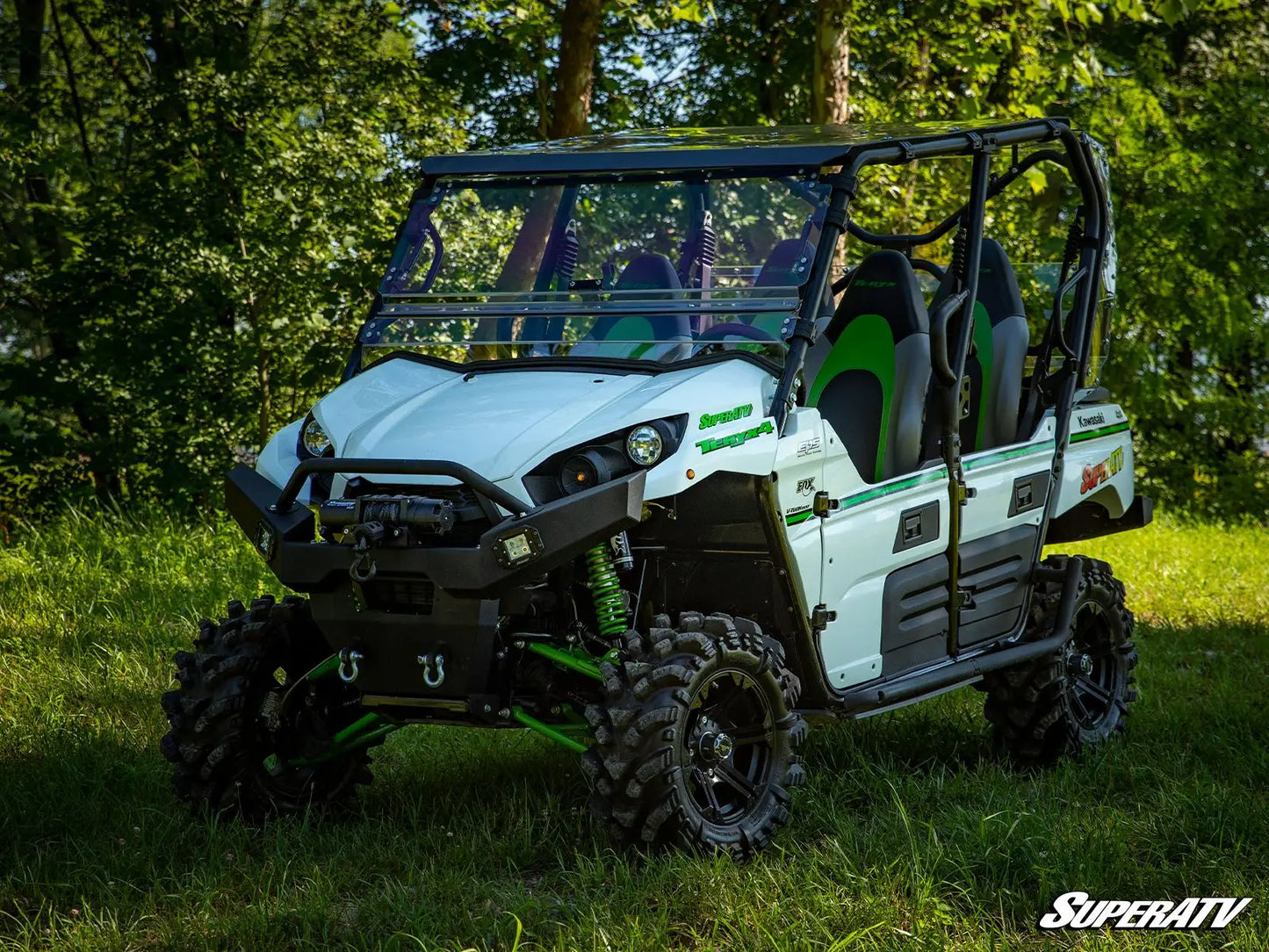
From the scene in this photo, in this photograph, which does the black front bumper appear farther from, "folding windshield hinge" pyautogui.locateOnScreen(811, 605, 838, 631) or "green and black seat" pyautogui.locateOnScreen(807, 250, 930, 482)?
"green and black seat" pyautogui.locateOnScreen(807, 250, 930, 482)

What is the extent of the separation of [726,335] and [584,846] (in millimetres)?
1629

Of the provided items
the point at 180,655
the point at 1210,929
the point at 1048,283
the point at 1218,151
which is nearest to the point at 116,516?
the point at 180,655

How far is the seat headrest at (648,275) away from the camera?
517 centimetres

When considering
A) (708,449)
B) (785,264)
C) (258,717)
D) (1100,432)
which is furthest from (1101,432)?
(258,717)

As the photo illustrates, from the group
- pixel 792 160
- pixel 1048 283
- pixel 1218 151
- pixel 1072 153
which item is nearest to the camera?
pixel 792 160

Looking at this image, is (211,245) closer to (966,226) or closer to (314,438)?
(314,438)

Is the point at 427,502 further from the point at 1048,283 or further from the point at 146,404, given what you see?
the point at 146,404

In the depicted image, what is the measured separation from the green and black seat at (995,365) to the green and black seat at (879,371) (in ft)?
1.54

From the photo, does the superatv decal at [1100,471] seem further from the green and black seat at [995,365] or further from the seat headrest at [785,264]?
the seat headrest at [785,264]

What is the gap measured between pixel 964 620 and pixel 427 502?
2254 millimetres

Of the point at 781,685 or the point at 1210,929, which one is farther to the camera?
the point at 781,685

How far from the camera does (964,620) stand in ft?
18.1

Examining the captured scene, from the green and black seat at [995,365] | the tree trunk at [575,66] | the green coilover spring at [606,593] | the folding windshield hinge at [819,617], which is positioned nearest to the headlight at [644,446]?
the green coilover spring at [606,593]

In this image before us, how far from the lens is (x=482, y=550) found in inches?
157
